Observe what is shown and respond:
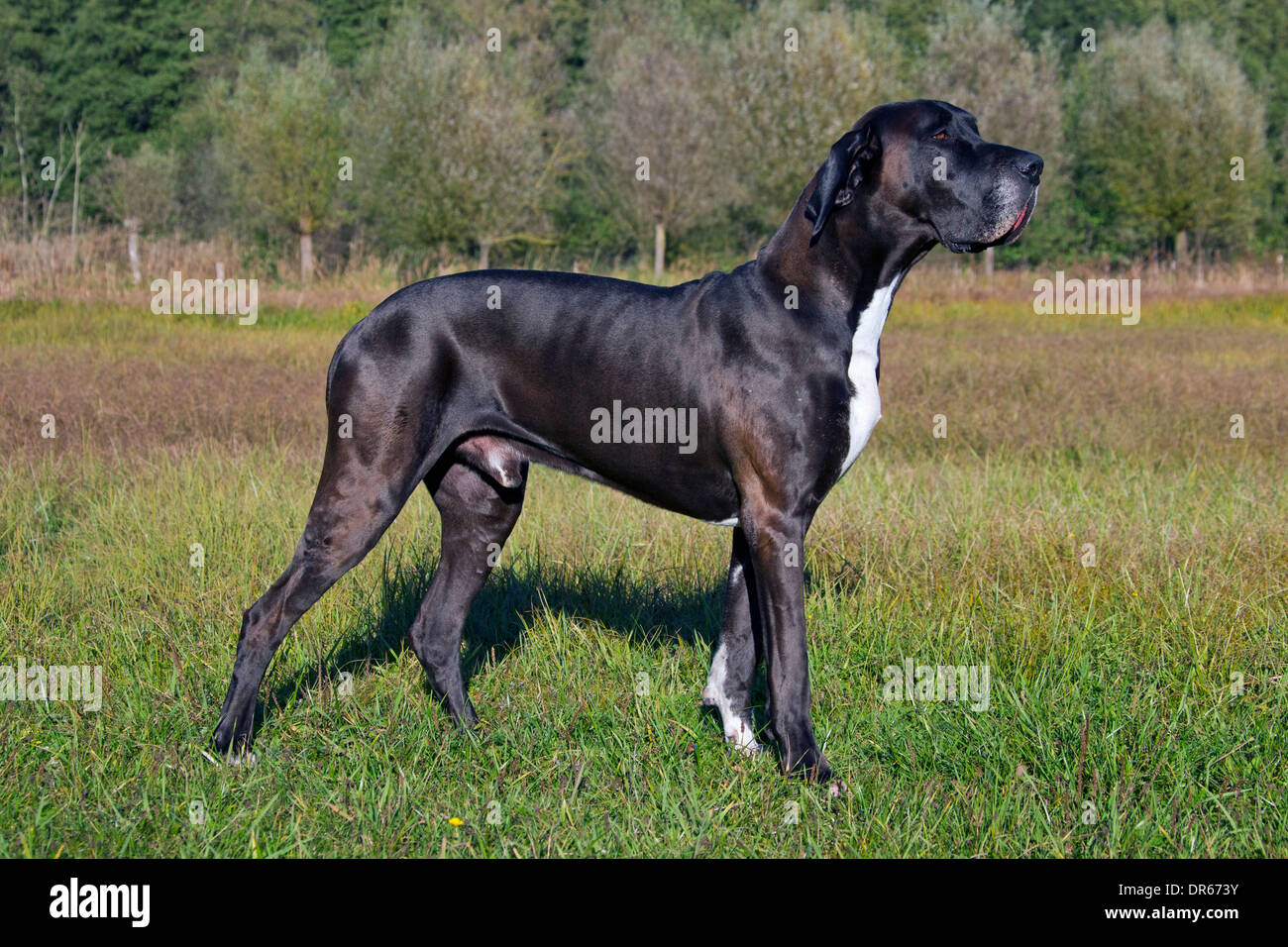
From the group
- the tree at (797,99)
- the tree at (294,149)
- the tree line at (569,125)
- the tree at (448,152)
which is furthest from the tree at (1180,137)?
the tree at (294,149)

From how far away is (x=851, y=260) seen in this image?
347cm

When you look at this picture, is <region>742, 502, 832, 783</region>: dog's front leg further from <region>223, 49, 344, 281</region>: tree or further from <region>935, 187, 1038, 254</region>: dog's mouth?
<region>223, 49, 344, 281</region>: tree

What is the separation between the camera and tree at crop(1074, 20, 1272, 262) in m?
30.9

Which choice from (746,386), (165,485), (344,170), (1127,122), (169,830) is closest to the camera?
(169,830)

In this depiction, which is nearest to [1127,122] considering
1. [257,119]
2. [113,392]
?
[257,119]

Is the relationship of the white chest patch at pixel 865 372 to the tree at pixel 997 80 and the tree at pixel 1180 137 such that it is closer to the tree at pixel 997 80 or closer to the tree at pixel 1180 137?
the tree at pixel 997 80

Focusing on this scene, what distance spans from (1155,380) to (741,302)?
778 cm

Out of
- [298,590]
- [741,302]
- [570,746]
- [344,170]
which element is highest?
[344,170]

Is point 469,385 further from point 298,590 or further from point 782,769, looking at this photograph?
point 782,769

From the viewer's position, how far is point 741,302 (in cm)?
354

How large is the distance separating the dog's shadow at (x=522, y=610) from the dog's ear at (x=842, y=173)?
1788mm

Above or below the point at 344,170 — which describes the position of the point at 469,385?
below

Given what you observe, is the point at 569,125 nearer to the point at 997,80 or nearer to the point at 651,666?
the point at 997,80
